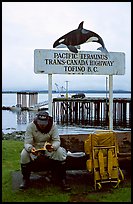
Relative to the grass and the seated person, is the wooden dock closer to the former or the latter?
the grass

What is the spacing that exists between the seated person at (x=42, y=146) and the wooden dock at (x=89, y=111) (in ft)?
64.8

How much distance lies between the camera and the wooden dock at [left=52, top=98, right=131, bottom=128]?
83.6 ft

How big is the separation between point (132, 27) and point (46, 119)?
69.0 inches

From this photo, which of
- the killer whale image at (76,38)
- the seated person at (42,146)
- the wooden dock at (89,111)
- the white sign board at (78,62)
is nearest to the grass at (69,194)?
the seated person at (42,146)

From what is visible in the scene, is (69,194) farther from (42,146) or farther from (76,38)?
(76,38)

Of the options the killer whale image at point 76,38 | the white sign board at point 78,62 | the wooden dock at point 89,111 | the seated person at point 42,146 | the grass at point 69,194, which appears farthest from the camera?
the wooden dock at point 89,111

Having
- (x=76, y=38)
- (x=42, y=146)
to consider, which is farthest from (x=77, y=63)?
(x=42, y=146)

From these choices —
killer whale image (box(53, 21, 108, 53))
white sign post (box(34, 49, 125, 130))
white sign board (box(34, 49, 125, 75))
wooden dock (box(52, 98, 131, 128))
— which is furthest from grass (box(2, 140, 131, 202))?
wooden dock (box(52, 98, 131, 128))

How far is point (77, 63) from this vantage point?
6.80 metres

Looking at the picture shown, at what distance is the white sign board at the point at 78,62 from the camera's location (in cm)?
655

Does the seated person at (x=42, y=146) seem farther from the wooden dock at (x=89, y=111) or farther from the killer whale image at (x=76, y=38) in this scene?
the wooden dock at (x=89, y=111)

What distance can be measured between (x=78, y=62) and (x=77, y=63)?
0.03 m

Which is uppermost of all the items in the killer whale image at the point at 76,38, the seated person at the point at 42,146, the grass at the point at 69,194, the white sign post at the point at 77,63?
the killer whale image at the point at 76,38

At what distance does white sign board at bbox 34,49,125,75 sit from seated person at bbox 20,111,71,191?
5.71 ft
